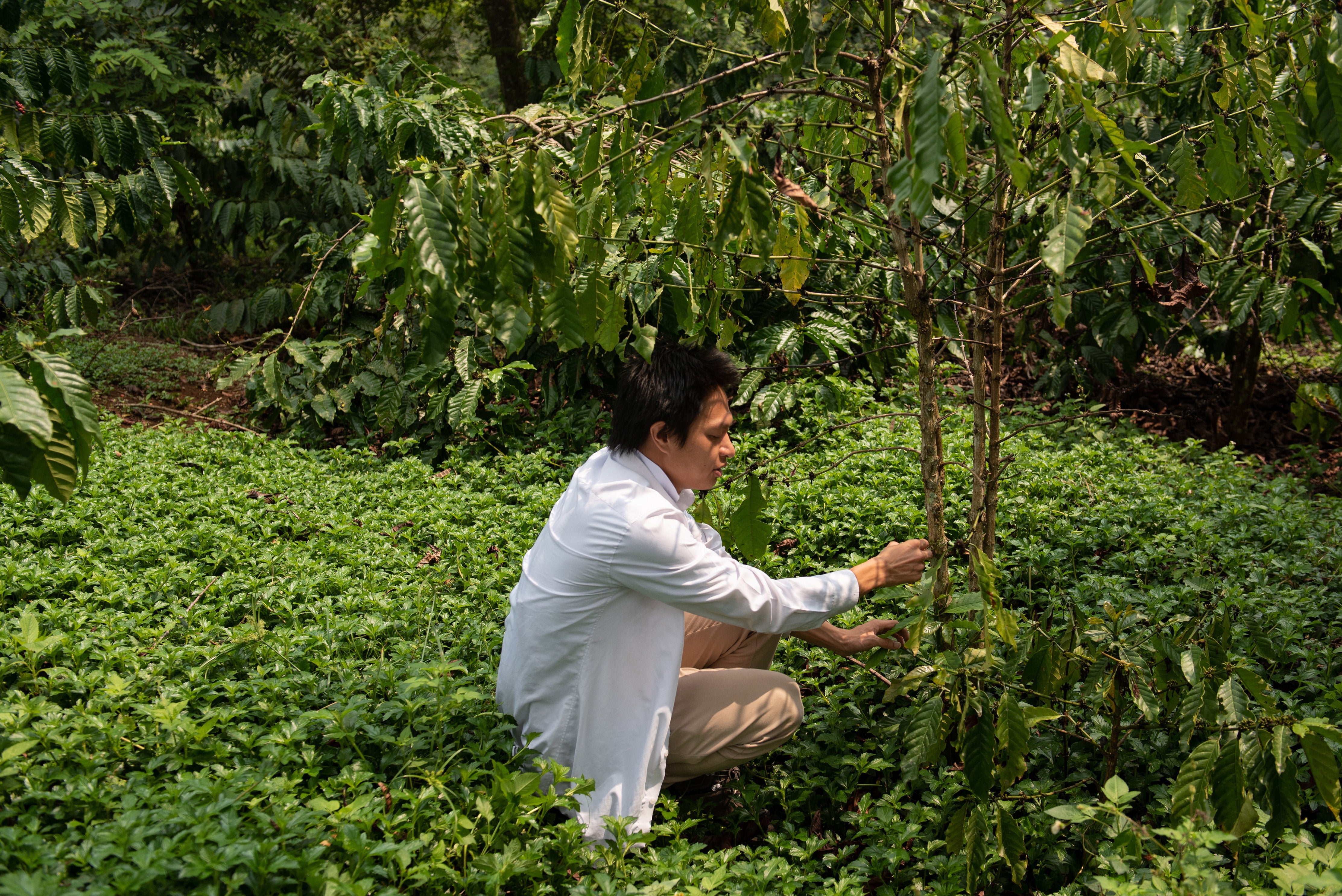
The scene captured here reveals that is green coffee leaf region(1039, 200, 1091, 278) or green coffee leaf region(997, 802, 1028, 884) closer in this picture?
green coffee leaf region(1039, 200, 1091, 278)

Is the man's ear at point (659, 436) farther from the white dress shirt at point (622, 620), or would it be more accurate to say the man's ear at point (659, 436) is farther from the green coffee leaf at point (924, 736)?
the green coffee leaf at point (924, 736)

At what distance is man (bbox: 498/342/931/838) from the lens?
6.97ft

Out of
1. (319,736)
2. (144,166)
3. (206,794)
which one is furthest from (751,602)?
(144,166)

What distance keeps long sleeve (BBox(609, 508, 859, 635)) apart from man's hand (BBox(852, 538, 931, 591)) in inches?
1.1

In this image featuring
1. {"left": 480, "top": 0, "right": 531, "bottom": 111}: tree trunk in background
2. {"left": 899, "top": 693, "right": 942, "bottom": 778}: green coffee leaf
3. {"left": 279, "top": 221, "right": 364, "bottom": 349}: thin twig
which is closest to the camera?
{"left": 899, "top": 693, "right": 942, "bottom": 778}: green coffee leaf

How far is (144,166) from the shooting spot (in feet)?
15.1

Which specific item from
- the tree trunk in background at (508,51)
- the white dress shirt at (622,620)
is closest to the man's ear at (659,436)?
the white dress shirt at (622,620)

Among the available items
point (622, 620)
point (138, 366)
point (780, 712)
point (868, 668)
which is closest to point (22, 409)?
point (622, 620)

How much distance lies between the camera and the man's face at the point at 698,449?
2326 millimetres

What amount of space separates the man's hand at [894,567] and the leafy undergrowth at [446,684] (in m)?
0.37

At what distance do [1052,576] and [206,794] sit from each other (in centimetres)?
258

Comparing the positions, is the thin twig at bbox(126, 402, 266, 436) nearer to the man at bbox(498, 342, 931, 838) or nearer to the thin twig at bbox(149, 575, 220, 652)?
the thin twig at bbox(149, 575, 220, 652)

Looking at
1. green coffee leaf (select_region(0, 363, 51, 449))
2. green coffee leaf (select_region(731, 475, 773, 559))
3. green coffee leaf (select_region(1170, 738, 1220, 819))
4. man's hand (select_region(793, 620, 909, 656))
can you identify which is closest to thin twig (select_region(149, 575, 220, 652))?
green coffee leaf (select_region(0, 363, 51, 449))

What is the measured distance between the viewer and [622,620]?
7.22ft
